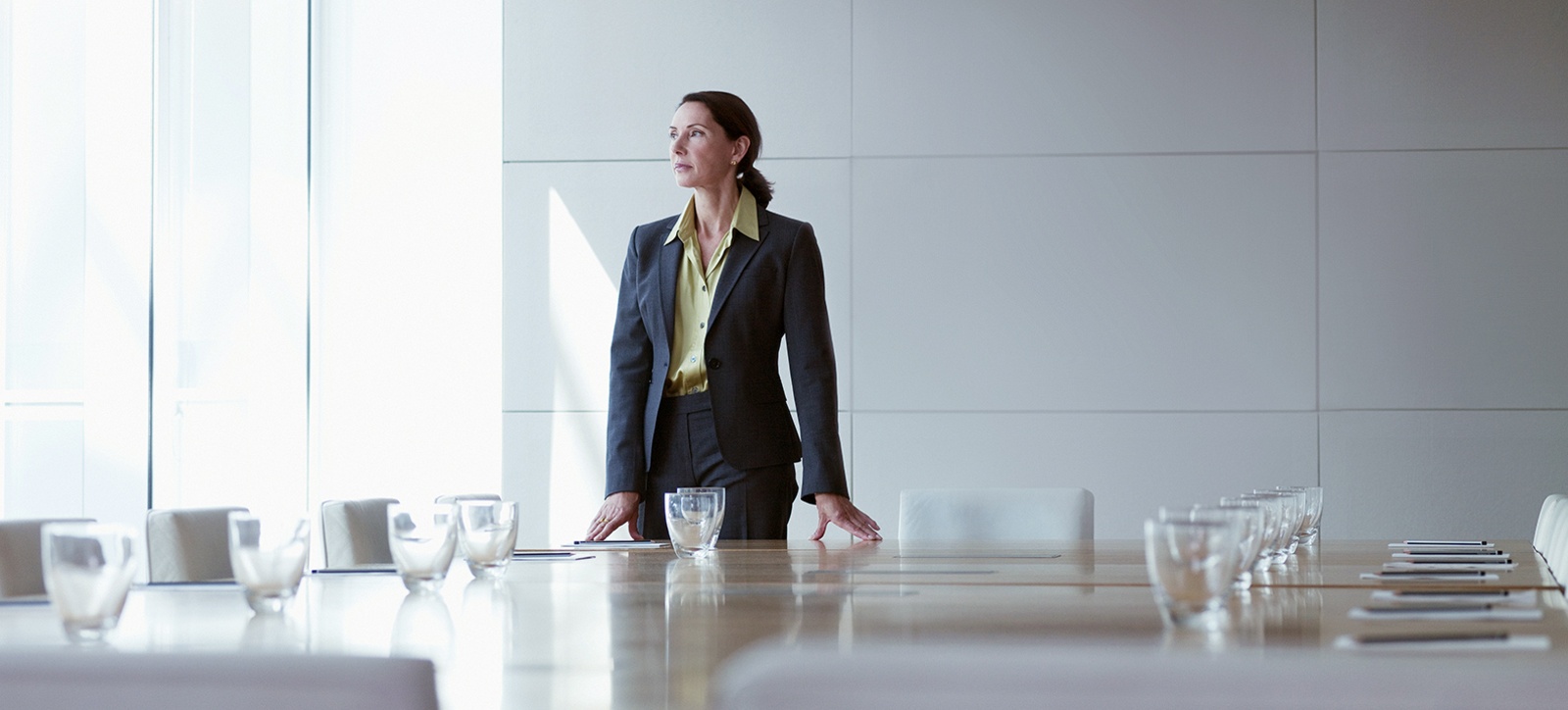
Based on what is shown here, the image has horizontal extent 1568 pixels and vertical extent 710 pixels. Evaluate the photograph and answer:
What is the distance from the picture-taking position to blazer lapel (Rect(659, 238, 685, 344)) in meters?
3.64

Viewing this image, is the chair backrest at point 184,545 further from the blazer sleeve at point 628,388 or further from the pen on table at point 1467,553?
the pen on table at point 1467,553

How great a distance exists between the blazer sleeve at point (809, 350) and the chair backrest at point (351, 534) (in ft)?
3.33

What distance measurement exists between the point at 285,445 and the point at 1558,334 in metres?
4.96

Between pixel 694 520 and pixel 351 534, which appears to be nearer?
pixel 694 520

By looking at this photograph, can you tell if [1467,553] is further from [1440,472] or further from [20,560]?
[1440,472]

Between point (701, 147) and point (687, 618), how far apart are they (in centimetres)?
239

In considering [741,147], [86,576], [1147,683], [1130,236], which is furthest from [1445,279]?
[1147,683]

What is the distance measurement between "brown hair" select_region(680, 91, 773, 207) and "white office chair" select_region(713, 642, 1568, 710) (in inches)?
122

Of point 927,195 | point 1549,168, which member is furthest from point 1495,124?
point 927,195

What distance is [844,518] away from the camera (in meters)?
3.28

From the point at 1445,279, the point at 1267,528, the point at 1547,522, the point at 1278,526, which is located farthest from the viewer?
the point at 1445,279

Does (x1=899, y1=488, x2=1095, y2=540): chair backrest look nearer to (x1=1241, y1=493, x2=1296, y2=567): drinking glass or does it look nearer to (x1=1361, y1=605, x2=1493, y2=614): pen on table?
(x1=1241, y1=493, x2=1296, y2=567): drinking glass

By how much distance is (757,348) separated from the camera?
3.63 metres

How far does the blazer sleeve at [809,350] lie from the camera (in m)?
3.56
